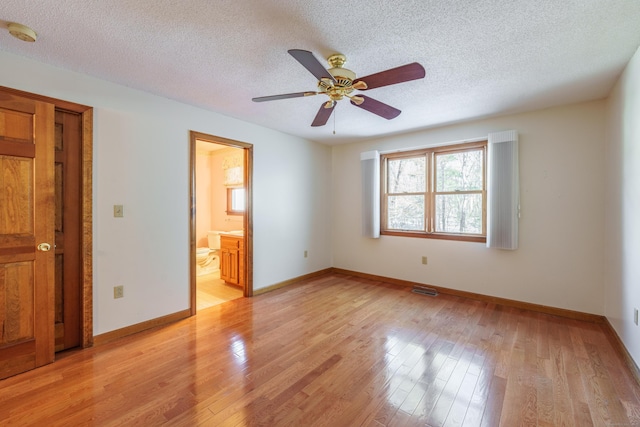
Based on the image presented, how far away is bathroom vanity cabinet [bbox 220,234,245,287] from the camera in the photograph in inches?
163

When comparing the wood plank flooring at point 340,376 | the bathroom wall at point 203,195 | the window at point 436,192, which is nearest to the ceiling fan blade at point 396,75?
the wood plank flooring at point 340,376

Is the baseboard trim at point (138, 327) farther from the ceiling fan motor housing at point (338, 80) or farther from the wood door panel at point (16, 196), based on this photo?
the ceiling fan motor housing at point (338, 80)

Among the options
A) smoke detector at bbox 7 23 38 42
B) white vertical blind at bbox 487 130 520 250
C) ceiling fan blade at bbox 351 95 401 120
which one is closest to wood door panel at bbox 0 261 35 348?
smoke detector at bbox 7 23 38 42

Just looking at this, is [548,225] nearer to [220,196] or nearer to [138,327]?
[138,327]

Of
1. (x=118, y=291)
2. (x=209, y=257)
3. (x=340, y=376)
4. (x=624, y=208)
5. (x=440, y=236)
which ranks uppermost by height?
(x=624, y=208)

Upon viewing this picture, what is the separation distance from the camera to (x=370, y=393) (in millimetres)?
1854

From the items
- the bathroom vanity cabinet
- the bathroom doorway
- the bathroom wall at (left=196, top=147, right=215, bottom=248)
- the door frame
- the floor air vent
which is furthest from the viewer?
the bathroom wall at (left=196, top=147, right=215, bottom=248)

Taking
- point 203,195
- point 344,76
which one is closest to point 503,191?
point 344,76

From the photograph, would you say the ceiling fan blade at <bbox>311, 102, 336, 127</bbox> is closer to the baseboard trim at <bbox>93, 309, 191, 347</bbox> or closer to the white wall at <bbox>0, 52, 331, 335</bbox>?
the white wall at <bbox>0, 52, 331, 335</bbox>

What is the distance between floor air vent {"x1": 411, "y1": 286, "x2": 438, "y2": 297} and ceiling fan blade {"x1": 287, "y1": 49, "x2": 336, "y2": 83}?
3.24 metres

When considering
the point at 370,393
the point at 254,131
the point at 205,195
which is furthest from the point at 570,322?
the point at 205,195

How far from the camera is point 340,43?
6.37 feet

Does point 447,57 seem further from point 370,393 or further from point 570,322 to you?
point 570,322

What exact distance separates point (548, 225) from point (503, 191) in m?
0.61
